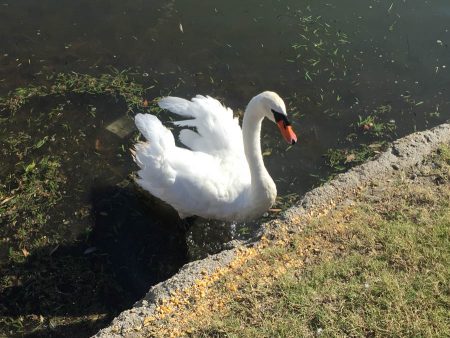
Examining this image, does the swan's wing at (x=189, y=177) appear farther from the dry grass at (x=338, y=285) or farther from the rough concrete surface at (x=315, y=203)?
the dry grass at (x=338, y=285)

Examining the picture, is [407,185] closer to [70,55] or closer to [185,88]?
[185,88]

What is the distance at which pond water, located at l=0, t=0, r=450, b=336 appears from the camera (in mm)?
5680

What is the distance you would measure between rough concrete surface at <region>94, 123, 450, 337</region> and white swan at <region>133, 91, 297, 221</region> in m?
0.60

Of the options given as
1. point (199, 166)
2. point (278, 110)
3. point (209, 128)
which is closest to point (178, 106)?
point (209, 128)

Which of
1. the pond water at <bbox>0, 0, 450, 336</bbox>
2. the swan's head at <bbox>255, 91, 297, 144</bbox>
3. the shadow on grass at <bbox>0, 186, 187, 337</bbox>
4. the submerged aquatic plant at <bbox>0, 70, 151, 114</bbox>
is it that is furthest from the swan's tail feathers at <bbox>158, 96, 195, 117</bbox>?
the swan's head at <bbox>255, 91, 297, 144</bbox>

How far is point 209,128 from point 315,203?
5.37ft

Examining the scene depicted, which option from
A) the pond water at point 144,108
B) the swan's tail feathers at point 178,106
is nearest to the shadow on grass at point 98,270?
the pond water at point 144,108

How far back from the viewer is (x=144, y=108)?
752 centimetres

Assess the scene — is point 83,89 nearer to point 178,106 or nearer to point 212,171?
point 178,106

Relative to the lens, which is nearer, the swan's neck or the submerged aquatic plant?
the swan's neck

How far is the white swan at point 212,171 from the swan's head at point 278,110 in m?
0.01

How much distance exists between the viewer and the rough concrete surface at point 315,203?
13.6 feet

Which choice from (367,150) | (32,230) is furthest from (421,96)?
(32,230)

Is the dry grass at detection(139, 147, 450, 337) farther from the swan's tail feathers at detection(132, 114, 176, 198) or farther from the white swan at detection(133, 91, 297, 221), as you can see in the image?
the swan's tail feathers at detection(132, 114, 176, 198)
